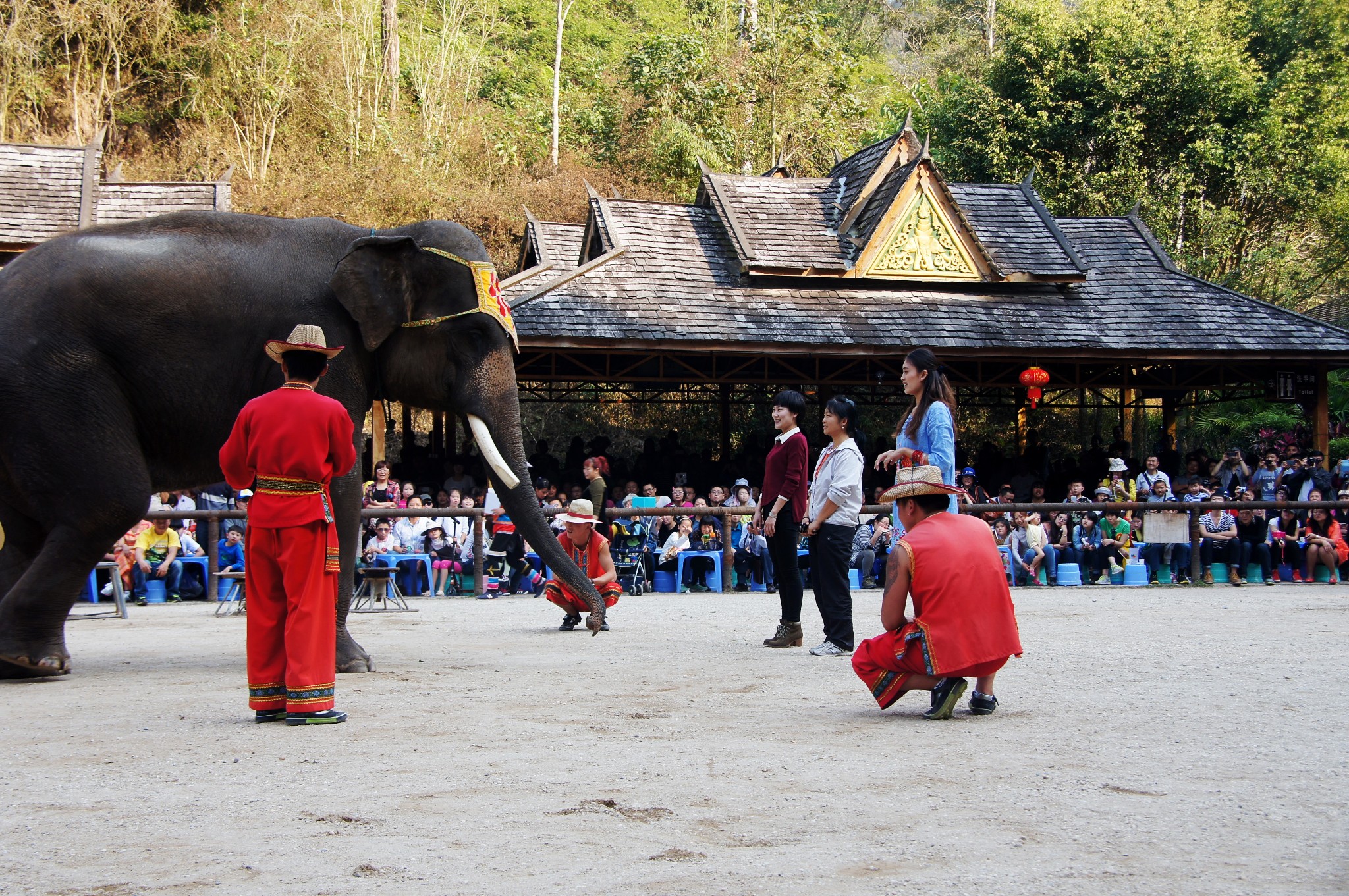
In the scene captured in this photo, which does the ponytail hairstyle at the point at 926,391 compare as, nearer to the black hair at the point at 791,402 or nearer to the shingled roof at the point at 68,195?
the black hair at the point at 791,402

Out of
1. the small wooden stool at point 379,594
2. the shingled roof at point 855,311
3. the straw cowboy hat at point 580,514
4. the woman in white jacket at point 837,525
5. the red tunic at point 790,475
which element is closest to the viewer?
the woman in white jacket at point 837,525

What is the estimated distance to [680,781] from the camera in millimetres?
4203

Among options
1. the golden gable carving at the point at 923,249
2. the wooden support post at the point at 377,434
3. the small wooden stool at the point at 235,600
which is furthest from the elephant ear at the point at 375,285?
the golden gable carving at the point at 923,249

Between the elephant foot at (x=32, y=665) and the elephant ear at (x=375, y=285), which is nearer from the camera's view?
the elephant foot at (x=32, y=665)

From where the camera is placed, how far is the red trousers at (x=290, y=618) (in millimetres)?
5301

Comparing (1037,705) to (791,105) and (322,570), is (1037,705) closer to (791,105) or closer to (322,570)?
(322,570)

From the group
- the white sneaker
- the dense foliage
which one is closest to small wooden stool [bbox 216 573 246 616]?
the white sneaker

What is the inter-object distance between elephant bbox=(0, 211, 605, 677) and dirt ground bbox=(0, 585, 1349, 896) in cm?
74

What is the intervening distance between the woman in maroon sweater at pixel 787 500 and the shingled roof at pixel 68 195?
44.0ft

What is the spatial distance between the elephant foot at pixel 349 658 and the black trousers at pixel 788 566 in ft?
8.76

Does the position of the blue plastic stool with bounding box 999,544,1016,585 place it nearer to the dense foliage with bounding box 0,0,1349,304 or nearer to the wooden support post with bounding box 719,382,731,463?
the wooden support post with bounding box 719,382,731,463

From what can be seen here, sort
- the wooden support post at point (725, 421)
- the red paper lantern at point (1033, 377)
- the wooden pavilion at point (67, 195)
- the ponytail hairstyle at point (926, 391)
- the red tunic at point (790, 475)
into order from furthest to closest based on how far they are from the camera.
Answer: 1. the wooden support post at point (725, 421)
2. the red paper lantern at point (1033, 377)
3. the wooden pavilion at point (67, 195)
4. the red tunic at point (790, 475)
5. the ponytail hairstyle at point (926, 391)

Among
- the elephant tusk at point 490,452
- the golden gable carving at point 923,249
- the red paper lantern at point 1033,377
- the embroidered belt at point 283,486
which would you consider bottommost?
the embroidered belt at point 283,486

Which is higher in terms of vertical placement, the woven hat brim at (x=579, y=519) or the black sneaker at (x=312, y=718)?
the woven hat brim at (x=579, y=519)
